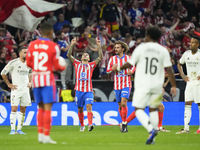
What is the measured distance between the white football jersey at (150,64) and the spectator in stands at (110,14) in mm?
11392

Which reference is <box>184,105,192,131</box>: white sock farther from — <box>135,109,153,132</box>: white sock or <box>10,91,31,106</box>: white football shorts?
<box>10,91,31,106</box>: white football shorts

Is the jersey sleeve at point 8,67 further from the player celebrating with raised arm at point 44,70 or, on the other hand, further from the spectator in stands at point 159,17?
the spectator in stands at point 159,17

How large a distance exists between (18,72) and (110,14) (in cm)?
857

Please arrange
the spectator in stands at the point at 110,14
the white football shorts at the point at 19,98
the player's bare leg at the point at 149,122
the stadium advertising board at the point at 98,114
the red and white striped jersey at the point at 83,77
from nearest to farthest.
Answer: the player's bare leg at the point at 149,122, the white football shorts at the point at 19,98, the red and white striped jersey at the point at 83,77, the stadium advertising board at the point at 98,114, the spectator in stands at the point at 110,14

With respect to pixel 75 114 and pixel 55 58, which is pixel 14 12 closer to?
pixel 75 114

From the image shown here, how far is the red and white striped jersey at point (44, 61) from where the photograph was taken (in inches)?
275

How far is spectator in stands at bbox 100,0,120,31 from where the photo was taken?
18.2 m

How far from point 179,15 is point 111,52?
592cm

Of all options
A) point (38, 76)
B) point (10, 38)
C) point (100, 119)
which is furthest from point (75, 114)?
point (38, 76)

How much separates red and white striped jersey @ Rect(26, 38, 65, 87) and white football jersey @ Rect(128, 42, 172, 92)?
1457mm

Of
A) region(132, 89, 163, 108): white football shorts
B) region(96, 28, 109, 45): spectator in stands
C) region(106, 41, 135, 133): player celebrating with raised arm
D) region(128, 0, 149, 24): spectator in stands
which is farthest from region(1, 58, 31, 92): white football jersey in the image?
region(128, 0, 149, 24): spectator in stands

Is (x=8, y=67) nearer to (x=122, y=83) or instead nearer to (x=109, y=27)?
(x=122, y=83)

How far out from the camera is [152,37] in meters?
7.22

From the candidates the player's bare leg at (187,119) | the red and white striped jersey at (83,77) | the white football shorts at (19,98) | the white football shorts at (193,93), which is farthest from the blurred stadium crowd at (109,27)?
the player's bare leg at (187,119)
